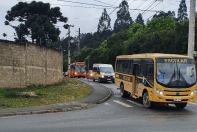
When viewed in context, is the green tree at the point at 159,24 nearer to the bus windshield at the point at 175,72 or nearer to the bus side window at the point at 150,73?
the bus side window at the point at 150,73

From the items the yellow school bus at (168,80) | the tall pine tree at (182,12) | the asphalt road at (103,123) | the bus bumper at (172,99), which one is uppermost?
the tall pine tree at (182,12)

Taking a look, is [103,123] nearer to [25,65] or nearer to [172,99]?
[172,99]

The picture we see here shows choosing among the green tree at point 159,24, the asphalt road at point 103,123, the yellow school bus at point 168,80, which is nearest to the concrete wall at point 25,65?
the asphalt road at point 103,123

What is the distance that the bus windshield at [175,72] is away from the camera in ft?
37.0

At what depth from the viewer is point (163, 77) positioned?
37.4 ft

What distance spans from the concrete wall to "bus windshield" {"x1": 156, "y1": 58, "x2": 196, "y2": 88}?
10810mm

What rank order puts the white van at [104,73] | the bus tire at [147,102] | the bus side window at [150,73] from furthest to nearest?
1. the white van at [104,73]
2. the bus tire at [147,102]
3. the bus side window at [150,73]

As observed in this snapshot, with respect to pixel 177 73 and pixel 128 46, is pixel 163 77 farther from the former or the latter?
pixel 128 46

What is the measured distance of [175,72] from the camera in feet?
37.6

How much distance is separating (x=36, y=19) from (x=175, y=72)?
161 ft

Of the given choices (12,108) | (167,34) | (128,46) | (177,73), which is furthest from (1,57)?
(128,46)

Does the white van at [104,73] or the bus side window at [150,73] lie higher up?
the bus side window at [150,73]

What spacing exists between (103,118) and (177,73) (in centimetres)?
428

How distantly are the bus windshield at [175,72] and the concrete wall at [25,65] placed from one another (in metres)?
10.8
